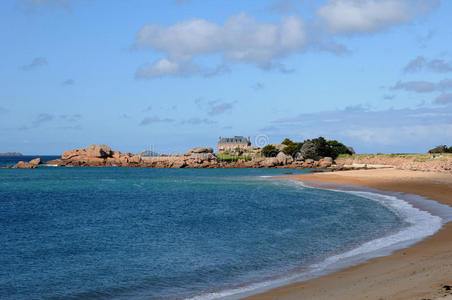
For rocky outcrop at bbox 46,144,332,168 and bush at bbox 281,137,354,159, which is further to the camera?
bush at bbox 281,137,354,159

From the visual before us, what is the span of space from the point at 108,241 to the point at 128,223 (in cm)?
627

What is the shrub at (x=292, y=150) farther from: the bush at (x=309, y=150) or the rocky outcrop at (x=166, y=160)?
the rocky outcrop at (x=166, y=160)

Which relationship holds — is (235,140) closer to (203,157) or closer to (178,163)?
(203,157)

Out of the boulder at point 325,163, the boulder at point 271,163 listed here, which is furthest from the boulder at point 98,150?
the boulder at point 325,163

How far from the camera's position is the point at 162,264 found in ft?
54.9

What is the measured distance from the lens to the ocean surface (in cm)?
1412

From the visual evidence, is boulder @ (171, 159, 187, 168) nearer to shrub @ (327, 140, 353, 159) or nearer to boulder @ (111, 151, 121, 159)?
boulder @ (111, 151, 121, 159)

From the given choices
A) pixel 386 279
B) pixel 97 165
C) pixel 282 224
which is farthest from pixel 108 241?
pixel 97 165

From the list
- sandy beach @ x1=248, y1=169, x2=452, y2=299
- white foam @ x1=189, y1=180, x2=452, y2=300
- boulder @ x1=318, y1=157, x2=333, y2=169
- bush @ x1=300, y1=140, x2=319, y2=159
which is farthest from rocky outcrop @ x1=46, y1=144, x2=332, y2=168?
sandy beach @ x1=248, y1=169, x2=452, y2=299

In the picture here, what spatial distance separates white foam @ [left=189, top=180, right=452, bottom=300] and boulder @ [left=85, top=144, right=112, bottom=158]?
122474mm

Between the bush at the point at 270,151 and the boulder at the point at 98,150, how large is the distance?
183 feet

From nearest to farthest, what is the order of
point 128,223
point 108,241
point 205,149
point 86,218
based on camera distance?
point 108,241, point 128,223, point 86,218, point 205,149

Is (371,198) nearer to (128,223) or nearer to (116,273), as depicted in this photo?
(128,223)

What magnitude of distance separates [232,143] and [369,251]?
→ 501ft
